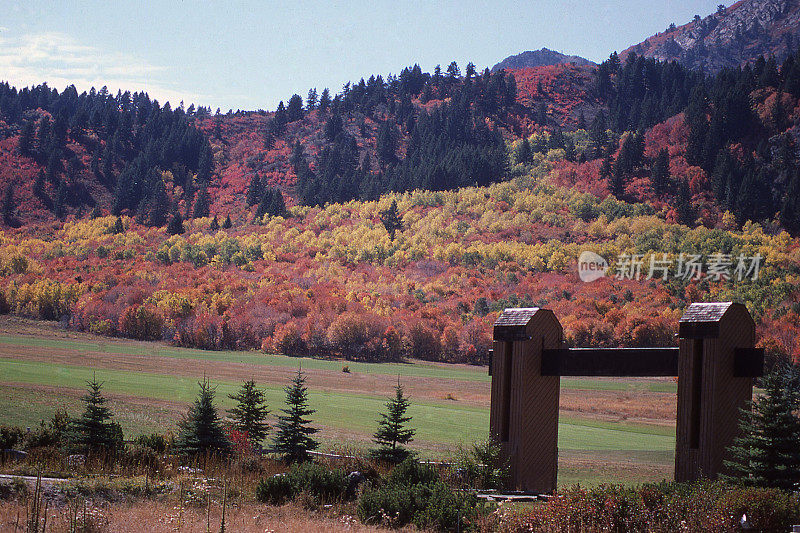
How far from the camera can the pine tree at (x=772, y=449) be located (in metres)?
12.8

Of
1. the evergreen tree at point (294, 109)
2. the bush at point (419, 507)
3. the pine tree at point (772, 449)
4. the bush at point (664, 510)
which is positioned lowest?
the bush at point (419, 507)

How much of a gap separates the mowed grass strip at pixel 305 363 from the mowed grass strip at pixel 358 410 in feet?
41.9

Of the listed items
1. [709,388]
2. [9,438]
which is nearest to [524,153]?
[9,438]

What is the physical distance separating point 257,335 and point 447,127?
89.8m

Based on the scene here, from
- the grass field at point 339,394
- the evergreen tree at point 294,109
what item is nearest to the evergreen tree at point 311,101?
the evergreen tree at point 294,109

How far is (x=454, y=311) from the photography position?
275ft

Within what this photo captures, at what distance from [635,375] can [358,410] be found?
2950 cm

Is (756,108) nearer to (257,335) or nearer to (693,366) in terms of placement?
(257,335)

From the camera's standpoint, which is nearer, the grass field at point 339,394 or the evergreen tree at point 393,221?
the grass field at point 339,394

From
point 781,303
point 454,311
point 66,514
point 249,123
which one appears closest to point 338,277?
point 454,311

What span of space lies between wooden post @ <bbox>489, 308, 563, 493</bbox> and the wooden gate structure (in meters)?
0.02

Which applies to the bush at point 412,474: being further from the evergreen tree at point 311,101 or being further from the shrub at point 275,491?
the evergreen tree at point 311,101

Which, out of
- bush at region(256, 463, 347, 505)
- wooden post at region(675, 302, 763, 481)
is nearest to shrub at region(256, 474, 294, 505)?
bush at region(256, 463, 347, 505)

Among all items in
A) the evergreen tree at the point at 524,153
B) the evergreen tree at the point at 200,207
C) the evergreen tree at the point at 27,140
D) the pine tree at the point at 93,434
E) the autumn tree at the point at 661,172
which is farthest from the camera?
the evergreen tree at the point at 27,140
